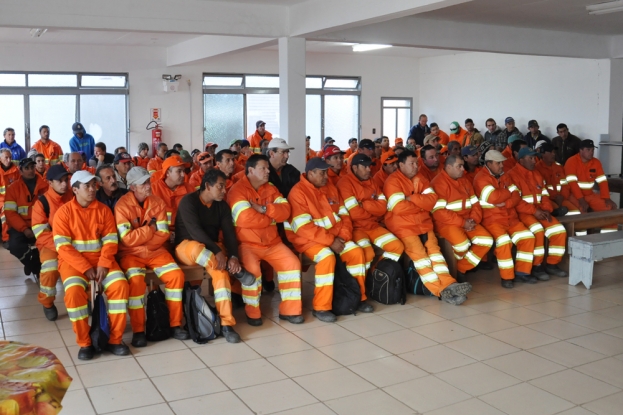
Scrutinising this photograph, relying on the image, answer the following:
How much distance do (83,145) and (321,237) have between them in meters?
7.90

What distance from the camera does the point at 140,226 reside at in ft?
16.7

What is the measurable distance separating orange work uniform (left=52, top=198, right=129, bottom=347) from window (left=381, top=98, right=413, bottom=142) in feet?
43.5

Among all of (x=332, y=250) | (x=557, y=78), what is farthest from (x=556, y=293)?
(x=557, y=78)

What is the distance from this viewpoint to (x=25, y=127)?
1369 centimetres

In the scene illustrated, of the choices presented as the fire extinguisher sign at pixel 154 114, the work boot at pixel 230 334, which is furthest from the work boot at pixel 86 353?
the fire extinguisher sign at pixel 154 114

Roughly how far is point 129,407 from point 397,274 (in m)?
2.89

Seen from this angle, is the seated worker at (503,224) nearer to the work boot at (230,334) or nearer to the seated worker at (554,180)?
the seated worker at (554,180)

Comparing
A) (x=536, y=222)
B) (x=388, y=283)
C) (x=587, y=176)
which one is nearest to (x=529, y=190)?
(x=536, y=222)

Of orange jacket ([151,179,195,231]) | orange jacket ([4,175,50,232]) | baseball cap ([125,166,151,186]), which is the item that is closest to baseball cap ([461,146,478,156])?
orange jacket ([151,179,195,231])

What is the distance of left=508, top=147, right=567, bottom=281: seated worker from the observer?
6.89 metres

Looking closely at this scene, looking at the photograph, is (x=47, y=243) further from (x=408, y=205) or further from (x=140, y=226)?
(x=408, y=205)

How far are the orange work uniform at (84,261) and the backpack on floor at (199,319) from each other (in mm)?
503

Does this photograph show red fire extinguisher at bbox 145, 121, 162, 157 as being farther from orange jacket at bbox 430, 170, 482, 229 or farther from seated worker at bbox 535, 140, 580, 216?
orange jacket at bbox 430, 170, 482, 229

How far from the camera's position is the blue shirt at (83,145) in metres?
12.0
